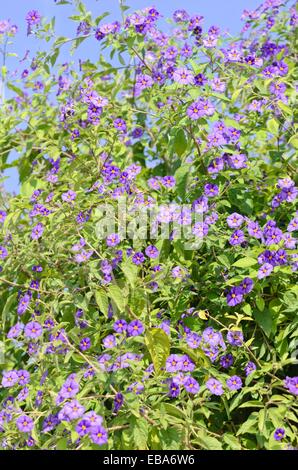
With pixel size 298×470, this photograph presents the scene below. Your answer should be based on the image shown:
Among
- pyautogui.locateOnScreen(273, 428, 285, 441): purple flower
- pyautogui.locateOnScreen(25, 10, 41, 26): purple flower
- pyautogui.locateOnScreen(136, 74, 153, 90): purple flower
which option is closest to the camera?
pyautogui.locateOnScreen(273, 428, 285, 441): purple flower

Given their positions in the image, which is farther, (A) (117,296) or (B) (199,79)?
(B) (199,79)

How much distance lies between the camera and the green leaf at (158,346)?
265cm

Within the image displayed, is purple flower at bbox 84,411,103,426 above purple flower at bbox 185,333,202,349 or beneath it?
beneath

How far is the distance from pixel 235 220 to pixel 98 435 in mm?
1039

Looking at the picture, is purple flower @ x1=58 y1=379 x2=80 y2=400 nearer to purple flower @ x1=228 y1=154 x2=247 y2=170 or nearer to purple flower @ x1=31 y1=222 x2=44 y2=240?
purple flower @ x1=31 y1=222 x2=44 y2=240

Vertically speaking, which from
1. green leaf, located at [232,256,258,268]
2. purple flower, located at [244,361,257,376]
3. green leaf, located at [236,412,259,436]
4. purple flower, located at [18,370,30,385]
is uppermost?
green leaf, located at [232,256,258,268]

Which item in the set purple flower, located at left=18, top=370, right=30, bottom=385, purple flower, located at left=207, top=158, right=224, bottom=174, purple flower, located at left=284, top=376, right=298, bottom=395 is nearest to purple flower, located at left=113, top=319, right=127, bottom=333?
purple flower, located at left=18, top=370, right=30, bottom=385

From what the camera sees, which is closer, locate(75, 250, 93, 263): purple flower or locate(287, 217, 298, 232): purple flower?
locate(75, 250, 93, 263): purple flower

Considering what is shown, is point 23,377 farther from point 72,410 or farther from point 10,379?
point 72,410

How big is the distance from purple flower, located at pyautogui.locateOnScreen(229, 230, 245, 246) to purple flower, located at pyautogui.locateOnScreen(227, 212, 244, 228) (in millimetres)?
35

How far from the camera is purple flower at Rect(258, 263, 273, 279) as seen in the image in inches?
109

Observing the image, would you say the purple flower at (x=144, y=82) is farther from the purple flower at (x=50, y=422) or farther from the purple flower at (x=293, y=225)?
the purple flower at (x=50, y=422)

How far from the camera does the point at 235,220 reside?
297 centimetres

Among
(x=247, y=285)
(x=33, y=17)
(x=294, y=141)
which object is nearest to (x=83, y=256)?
(x=247, y=285)
